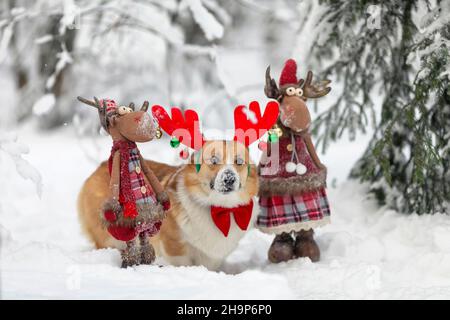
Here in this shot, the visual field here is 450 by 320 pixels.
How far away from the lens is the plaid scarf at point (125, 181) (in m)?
2.71

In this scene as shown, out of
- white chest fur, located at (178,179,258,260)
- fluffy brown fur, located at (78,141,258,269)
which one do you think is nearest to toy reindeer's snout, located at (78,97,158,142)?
fluffy brown fur, located at (78,141,258,269)

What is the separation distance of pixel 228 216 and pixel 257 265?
63 cm

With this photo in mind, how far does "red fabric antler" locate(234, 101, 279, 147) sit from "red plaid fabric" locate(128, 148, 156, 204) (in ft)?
1.80

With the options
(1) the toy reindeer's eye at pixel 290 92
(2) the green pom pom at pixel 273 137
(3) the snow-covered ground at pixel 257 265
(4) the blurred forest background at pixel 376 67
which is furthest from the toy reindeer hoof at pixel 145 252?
(4) the blurred forest background at pixel 376 67

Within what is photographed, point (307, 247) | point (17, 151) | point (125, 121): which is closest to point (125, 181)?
point (125, 121)

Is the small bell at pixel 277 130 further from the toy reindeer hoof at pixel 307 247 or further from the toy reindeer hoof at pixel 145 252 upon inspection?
the toy reindeer hoof at pixel 145 252

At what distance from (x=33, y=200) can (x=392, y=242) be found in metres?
3.46

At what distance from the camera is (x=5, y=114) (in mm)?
10352

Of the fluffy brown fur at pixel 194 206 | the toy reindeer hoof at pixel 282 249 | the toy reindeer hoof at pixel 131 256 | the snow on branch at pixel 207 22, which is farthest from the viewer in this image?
the snow on branch at pixel 207 22

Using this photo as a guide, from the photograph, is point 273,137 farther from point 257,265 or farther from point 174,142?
point 257,265

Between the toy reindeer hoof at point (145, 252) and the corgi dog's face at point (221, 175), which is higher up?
the corgi dog's face at point (221, 175)

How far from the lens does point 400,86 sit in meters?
4.13

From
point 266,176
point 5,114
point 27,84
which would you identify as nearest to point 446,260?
point 266,176
